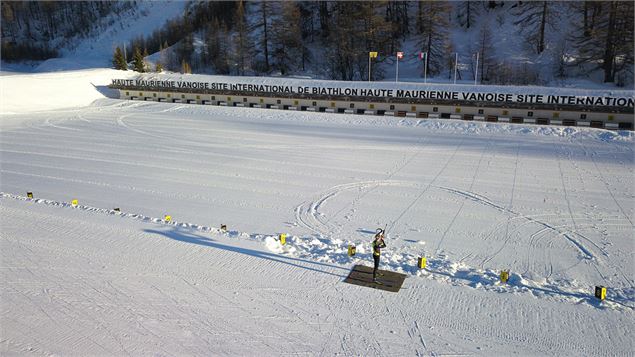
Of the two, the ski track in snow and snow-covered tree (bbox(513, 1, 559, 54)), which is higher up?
snow-covered tree (bbox(513, 1, 559, 54))

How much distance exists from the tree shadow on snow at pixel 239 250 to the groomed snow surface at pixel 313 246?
0.22 feet

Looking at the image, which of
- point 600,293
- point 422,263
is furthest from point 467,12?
point 600,293

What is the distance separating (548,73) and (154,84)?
3584 cm

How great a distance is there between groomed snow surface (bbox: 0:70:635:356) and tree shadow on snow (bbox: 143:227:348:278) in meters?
0.07

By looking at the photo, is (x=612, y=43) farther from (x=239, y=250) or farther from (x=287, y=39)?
(x=239, y=250)

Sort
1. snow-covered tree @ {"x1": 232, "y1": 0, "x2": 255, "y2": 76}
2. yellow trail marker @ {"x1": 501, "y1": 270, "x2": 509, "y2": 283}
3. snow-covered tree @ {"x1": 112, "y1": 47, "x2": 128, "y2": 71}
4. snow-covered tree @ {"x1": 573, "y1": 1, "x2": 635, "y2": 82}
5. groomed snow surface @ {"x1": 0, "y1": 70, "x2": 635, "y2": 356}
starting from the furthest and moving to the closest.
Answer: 1. snow-covered tree @ {"x1": 232, "y1": 0, "x2": 255, "y2": 76}
2. snow-covered tree @ {"x1": 112, "y1": 47, "x2": 128, "y2": 71}
3. snow-covered tree @ {"x1": 573, "y1": 1, "x2": 635, "y2": 82}
4. yellow trail marker @ {"x1": 501, "y1": 270, "x2": 509, "y2": 283}
5. groomed snow surface @ {"x1": 0, "y1": 70, "x2": 635, "y2": 356}

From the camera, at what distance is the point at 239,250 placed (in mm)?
11797

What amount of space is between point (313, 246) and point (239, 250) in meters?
1.90

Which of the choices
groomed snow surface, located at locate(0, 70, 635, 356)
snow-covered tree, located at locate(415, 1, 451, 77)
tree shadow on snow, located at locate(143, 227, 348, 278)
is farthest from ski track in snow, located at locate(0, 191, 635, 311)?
snow-covered tree, located at locate(415, 1, 451, 77)

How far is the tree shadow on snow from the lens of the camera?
434 inches

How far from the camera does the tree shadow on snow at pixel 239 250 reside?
1103 centimetres

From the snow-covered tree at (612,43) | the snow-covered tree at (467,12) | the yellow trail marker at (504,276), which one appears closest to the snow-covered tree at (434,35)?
the snow-covered tree at (467,12)

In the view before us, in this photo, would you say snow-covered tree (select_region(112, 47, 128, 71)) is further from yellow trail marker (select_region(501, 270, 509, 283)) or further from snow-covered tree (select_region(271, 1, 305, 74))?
yellow trail marker (select_region(501, 270, 509, 283))

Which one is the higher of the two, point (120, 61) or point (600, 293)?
point (120, 61)
